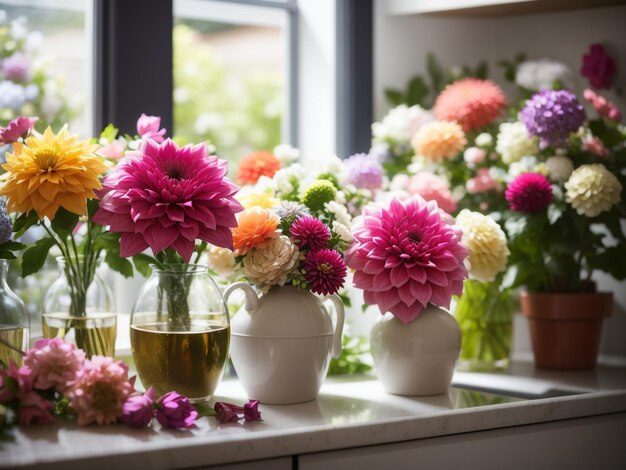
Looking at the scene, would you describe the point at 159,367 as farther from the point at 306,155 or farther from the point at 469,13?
the point at 469,13

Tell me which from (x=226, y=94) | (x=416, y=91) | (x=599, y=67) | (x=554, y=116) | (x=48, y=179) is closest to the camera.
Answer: (x=48, y=179)

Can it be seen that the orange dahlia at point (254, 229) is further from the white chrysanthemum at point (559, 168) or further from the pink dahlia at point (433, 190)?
the white chrysanthemum at point (559, 168)

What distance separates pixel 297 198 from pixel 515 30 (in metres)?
0.86

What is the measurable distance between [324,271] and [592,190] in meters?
0.60

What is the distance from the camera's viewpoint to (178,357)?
128 centimetres

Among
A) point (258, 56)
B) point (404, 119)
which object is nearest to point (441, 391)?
point (404, 119)

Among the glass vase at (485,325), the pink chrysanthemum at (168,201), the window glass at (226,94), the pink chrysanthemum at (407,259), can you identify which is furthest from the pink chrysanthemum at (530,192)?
the window glass at (226,94)

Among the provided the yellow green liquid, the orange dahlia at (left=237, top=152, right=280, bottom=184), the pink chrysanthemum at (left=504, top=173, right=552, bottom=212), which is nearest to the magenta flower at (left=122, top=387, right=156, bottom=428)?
the yellow green liquid

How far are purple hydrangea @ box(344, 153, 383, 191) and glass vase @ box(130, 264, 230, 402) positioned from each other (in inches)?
17.3

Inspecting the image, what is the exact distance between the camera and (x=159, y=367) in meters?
1.28

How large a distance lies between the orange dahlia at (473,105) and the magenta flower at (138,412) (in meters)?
0.96

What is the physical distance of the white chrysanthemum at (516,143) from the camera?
1.71m

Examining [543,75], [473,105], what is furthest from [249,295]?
[543,75]

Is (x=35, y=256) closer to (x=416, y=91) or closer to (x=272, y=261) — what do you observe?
(x=272, y=261)
